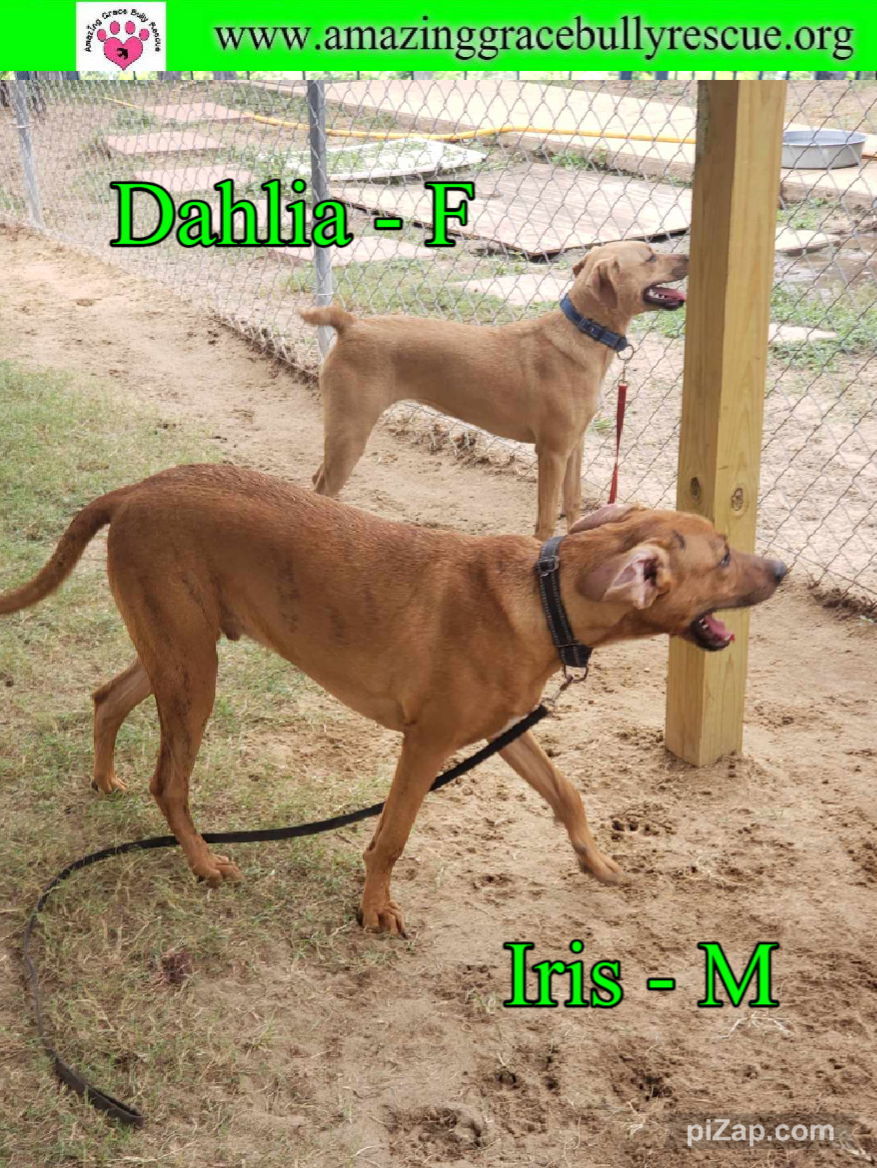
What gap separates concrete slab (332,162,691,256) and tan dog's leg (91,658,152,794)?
519 centimetres

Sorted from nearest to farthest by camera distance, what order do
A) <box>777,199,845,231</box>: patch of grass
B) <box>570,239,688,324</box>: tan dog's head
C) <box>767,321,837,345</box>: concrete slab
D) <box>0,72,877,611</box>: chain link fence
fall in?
<box>570,239,688,324</box>: tan dog's head < <box>0,72,877,611</box>: chain link fence < <box>767,321,837,345</box>: concrete slab < <box>777,199,845,231</box>: patch of grass

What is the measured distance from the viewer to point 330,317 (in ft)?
16.9

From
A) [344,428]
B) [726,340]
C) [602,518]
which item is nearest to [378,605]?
[602,518]

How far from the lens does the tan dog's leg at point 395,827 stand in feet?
9.48

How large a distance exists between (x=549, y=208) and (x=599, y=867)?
7.29 metres

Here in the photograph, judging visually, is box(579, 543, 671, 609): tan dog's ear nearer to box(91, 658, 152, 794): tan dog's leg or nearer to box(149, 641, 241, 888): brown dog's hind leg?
box(149, 641, 241, 888): brown dog's hind leg

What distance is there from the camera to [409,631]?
292cm

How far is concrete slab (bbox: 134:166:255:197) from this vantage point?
10832mm

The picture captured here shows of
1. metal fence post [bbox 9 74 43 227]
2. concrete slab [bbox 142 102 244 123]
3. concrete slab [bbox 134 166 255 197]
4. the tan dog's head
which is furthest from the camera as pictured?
concrete slab [bbox 142 102 244 123]

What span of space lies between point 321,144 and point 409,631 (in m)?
4.49

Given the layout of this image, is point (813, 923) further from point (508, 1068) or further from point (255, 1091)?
point (255, 1091)

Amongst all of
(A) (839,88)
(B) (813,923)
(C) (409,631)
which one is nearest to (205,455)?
(C) (409,631)

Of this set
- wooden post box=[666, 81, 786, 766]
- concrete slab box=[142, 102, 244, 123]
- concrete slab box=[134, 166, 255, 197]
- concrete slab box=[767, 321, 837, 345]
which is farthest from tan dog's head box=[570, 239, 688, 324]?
concrete slab box=[142, 102, 244, 123]

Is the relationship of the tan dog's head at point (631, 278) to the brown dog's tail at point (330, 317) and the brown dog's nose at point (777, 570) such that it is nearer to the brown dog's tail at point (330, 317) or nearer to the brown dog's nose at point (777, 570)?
the brown dog's tail at point (330, 317)
